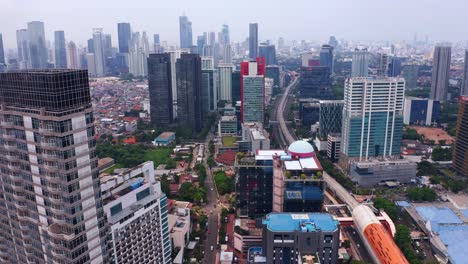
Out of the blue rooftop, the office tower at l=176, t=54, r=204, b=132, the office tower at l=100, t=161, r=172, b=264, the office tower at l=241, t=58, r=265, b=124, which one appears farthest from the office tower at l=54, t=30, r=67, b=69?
the blue rooftop

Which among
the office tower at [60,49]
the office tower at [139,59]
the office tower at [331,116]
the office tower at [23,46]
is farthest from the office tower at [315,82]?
the office tower at [60,49]

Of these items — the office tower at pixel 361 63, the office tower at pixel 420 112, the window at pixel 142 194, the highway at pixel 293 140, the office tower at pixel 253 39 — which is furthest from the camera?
the office tower at pixel 253 39

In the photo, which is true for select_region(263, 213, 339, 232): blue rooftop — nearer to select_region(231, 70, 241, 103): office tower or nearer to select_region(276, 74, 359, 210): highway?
select_region(276, 74, 359, 210): highway

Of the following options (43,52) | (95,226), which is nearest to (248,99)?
(95,226)

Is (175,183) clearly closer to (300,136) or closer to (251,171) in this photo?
(251,171)

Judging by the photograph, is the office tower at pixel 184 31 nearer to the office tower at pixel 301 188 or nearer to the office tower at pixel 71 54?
the office tower at pixel 71 54

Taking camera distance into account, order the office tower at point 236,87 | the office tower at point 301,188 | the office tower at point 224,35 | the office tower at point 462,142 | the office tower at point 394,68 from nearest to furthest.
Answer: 1. the office tower at point 301,188
2. the office tower at point 462,142
3. the office tower at point 236,87
4. the office tower at point 394,68
5. the office tower at point 224,35
